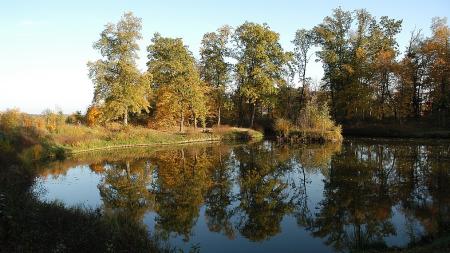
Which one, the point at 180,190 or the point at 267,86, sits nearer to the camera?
the point at 180,190

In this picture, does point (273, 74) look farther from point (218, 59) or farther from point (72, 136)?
point (72, 136)

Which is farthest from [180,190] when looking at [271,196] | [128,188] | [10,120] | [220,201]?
[10,120]

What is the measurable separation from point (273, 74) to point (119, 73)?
2281 cm

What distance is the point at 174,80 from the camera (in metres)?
50.1

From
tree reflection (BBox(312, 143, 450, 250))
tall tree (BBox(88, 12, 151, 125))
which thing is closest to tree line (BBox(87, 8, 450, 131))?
tall tree (BBox(88, 12, 151, 125))

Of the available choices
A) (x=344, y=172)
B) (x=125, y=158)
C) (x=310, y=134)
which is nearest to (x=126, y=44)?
(x=125, y=158)

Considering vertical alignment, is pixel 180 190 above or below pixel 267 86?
below

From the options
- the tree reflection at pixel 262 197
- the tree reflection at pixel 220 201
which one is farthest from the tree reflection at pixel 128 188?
the tree reflection at pixel 262 197

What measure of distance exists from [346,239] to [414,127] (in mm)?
41911

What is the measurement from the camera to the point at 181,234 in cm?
1391

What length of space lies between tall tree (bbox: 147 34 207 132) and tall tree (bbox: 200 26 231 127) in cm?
504

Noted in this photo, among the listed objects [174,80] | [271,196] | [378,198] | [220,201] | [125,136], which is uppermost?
[174,80]

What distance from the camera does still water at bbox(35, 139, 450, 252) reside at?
13.4 metres

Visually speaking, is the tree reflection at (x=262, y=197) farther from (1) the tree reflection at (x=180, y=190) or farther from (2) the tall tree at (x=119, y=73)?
(2) the tall tree at (x=119, y=73)
